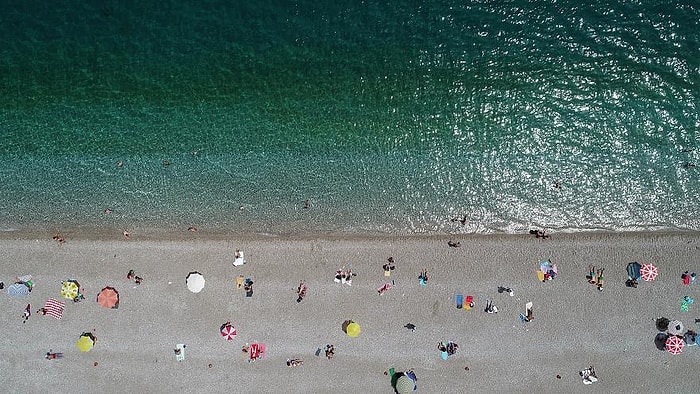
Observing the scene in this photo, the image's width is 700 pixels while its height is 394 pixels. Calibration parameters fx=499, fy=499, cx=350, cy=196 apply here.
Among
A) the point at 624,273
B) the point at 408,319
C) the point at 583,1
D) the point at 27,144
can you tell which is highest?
the point at 583,1

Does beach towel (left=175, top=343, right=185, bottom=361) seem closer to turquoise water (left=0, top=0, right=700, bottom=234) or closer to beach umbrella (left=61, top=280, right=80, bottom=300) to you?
beach umbrella (left=61, top=280, right=80, bottom=300)

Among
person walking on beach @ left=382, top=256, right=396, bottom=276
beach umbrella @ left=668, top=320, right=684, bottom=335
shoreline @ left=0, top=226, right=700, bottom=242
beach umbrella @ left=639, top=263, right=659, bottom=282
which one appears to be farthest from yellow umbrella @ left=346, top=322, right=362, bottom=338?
beach umbrella @ left=668, top=320, right=684, bottom=335

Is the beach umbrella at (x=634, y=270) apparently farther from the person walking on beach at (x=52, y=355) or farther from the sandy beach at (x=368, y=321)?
the person walking on beach at (x=52, y=355)

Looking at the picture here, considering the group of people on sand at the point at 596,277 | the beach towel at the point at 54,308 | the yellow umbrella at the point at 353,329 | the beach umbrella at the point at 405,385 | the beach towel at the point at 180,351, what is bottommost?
the beach umbrella at the point at 405,385

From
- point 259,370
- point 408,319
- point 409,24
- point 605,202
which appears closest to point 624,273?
point 605,202

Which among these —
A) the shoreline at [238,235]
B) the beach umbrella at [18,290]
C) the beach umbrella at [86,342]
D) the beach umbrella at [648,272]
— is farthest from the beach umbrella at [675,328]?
the beach umbrella at [18,290]

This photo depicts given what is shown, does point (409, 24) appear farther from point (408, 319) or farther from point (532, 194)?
point (408, 319)

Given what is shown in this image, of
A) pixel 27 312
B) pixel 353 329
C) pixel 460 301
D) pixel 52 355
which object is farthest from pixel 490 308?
pixel 27 312
